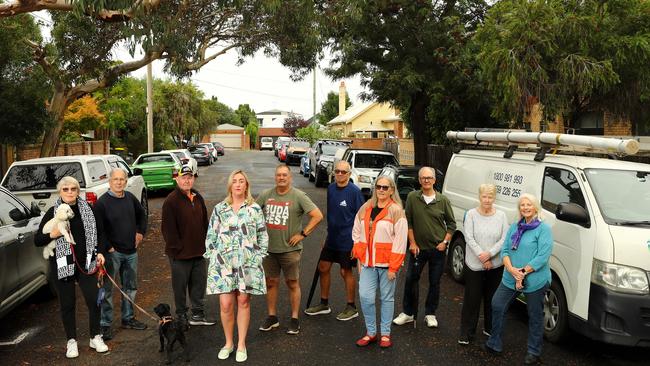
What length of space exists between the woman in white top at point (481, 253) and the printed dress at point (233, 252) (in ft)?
6.81

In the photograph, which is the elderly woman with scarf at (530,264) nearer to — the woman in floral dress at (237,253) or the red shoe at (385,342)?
the red shoe at (385,342)

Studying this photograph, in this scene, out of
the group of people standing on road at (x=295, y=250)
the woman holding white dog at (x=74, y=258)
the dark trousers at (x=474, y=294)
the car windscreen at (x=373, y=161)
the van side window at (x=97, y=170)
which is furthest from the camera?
the car windscreen at (x=373, y=161)

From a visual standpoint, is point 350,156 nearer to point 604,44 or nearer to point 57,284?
point 604,44

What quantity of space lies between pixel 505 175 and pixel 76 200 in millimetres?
4959

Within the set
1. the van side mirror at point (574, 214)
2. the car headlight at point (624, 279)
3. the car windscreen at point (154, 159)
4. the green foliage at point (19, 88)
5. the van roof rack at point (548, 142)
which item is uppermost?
the green foliage at point (19, 88)

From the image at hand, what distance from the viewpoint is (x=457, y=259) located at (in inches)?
326

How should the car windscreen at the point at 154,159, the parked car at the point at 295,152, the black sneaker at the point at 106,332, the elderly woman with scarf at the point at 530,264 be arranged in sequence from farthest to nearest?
the parked car at the point at 295,152
the car windscreen at the point at 154,159
the black sneaker at the point at 106,332
the elderly woman with scarf at the point at 530,264

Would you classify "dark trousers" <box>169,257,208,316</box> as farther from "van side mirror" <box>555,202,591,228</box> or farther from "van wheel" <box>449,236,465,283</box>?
"van wheel" <box>449,236,465,283</box>

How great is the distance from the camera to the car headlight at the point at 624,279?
16.3 ft

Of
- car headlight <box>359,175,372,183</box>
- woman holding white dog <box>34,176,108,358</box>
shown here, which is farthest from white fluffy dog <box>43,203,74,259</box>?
car headlight <box>359,175,372,183</box>

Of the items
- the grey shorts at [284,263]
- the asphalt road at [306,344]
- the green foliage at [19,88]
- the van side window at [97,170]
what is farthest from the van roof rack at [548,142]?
the green foliage at [19,88]

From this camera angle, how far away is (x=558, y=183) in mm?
6195

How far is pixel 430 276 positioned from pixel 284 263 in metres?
1.62

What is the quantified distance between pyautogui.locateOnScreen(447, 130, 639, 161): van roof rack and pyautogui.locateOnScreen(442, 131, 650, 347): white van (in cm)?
10
